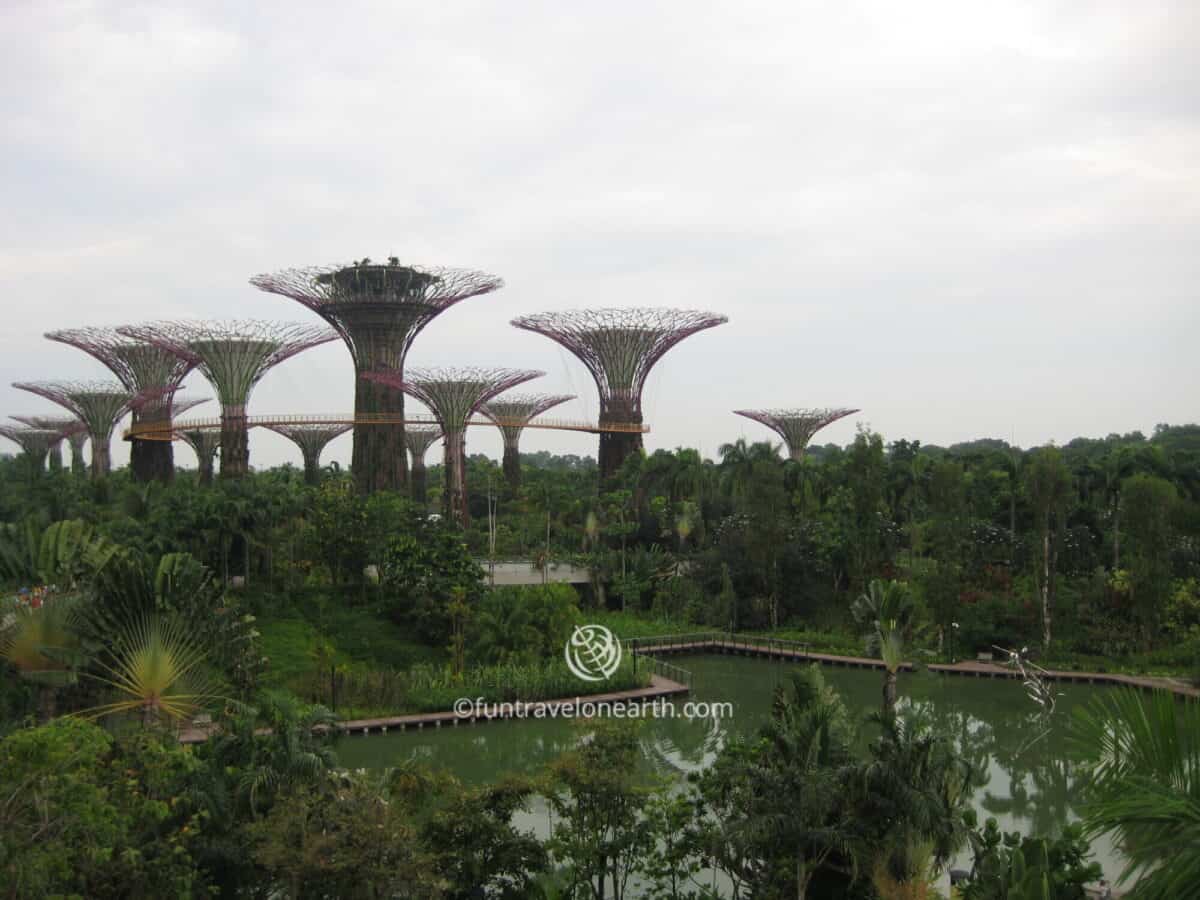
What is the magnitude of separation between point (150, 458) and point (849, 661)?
2679 cm

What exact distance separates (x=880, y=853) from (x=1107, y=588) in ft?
51.9

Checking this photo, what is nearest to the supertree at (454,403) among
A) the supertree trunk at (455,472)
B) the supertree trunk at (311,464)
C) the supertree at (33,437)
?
the supertree trunk at (455,472)

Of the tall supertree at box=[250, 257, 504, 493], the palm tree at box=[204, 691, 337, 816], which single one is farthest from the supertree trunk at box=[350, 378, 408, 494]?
the palm tree at box=[204, 691, 337, 816]

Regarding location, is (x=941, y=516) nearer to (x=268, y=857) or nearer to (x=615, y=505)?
(x=615, y=505)

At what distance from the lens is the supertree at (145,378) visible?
33969 mm

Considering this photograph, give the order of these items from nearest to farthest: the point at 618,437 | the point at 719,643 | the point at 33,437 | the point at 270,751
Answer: the point at 270,751 < the point at 719,643 < the point at 618,437 < the point at 33,437

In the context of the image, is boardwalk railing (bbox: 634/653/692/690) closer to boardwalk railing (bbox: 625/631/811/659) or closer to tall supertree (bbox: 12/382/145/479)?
boardwalk railing (bbox: 625/631/811/659)

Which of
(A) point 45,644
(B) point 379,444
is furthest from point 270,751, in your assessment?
(B) point 379,444

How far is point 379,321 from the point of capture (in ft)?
104

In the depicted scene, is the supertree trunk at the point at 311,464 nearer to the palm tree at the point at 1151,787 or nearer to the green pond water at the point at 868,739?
the green pond water at the point at 868,739

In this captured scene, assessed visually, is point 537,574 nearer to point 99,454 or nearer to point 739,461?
point 739,461

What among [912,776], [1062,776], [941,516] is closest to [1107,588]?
[941,516]

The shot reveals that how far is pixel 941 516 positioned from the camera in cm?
2191

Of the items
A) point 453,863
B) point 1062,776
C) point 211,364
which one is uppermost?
point 211,364
